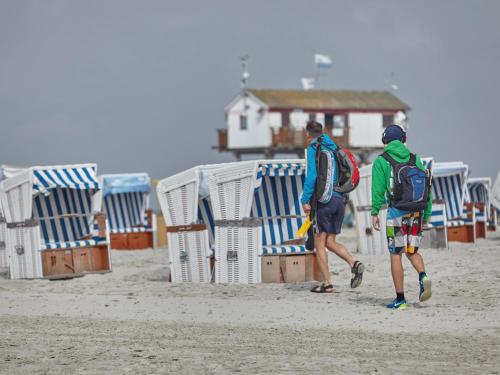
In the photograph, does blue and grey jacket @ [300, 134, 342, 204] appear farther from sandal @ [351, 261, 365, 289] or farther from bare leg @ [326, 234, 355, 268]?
sandal @ [351, 261, 365, 289]

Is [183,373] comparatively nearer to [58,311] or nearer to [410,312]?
[410,312]

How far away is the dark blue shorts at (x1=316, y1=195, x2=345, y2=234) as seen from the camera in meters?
11.2

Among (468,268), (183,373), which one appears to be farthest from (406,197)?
(468,268)

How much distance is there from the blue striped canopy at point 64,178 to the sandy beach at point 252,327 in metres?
1.90

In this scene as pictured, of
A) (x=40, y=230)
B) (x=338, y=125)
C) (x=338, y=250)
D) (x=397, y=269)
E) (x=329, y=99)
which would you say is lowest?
(x=397, y=269)

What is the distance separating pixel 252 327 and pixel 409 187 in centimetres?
190

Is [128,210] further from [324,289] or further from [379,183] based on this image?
[379,183]

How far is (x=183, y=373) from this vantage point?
23.0 ft

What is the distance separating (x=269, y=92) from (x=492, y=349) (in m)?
56.4

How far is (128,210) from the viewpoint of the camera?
25812 millimetres

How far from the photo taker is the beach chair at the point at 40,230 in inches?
613

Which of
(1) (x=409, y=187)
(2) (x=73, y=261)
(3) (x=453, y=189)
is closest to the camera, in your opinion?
(1) (x=409, y=187)

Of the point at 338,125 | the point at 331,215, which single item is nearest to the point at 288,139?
the point at 338,125

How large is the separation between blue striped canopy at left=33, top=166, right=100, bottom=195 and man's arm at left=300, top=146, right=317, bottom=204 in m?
5.68
